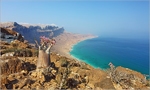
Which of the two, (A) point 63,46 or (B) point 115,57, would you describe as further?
(A) point 63,46

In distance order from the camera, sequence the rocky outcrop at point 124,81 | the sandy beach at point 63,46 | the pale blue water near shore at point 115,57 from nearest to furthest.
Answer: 1. the rocky outcrop at point 124,81
2. the pale blue water near shore at point 115,57
3. the sandy beach at point 63,46

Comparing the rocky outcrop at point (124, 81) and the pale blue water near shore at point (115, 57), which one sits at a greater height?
the rocky outcrop at point (124, 81)

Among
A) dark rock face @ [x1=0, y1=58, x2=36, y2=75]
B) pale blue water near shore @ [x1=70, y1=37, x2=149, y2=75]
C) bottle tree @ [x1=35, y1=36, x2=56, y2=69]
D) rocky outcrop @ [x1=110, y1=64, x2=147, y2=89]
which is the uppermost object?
bottle tree @ [x1=35, y1=36, x2=56, y2=69]

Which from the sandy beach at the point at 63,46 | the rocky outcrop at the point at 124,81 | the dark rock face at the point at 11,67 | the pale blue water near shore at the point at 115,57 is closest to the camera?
the dark rock face at the point at 11,67

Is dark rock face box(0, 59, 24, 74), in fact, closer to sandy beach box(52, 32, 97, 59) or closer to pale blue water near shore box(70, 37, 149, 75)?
sandy beach box(52, 32, 97, 59)

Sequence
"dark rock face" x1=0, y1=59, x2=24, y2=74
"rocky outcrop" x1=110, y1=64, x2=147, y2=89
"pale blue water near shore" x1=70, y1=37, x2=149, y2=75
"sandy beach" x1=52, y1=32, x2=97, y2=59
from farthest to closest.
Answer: "sandy beach" x1=52, y1=32, x2=97, y2=59 < "pale blue water near shore" x1=70, y1=37, x2=149, y2=75 < "rocky outcrop" x1=110, y1=64, x2=147, y2=89 < "dark rock face" x1=0, y1=59, x2=24, y2=74

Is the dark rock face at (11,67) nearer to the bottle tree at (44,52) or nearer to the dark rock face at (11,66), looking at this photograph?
the dark rock face at (11,66)

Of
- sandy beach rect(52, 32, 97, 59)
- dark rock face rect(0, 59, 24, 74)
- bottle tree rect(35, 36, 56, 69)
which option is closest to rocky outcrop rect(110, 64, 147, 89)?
bottle tree rect(35, 36, 56, 69)

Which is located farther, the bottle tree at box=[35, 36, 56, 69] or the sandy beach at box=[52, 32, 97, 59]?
the sandy beach at box=[52, 32, 97, 59]

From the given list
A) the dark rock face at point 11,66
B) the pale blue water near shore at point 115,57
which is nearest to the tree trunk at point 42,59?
the dark rock face at point 11,66

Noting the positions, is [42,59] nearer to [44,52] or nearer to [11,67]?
[44,52]

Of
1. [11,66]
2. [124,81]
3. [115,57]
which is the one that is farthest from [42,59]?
[115,57]
